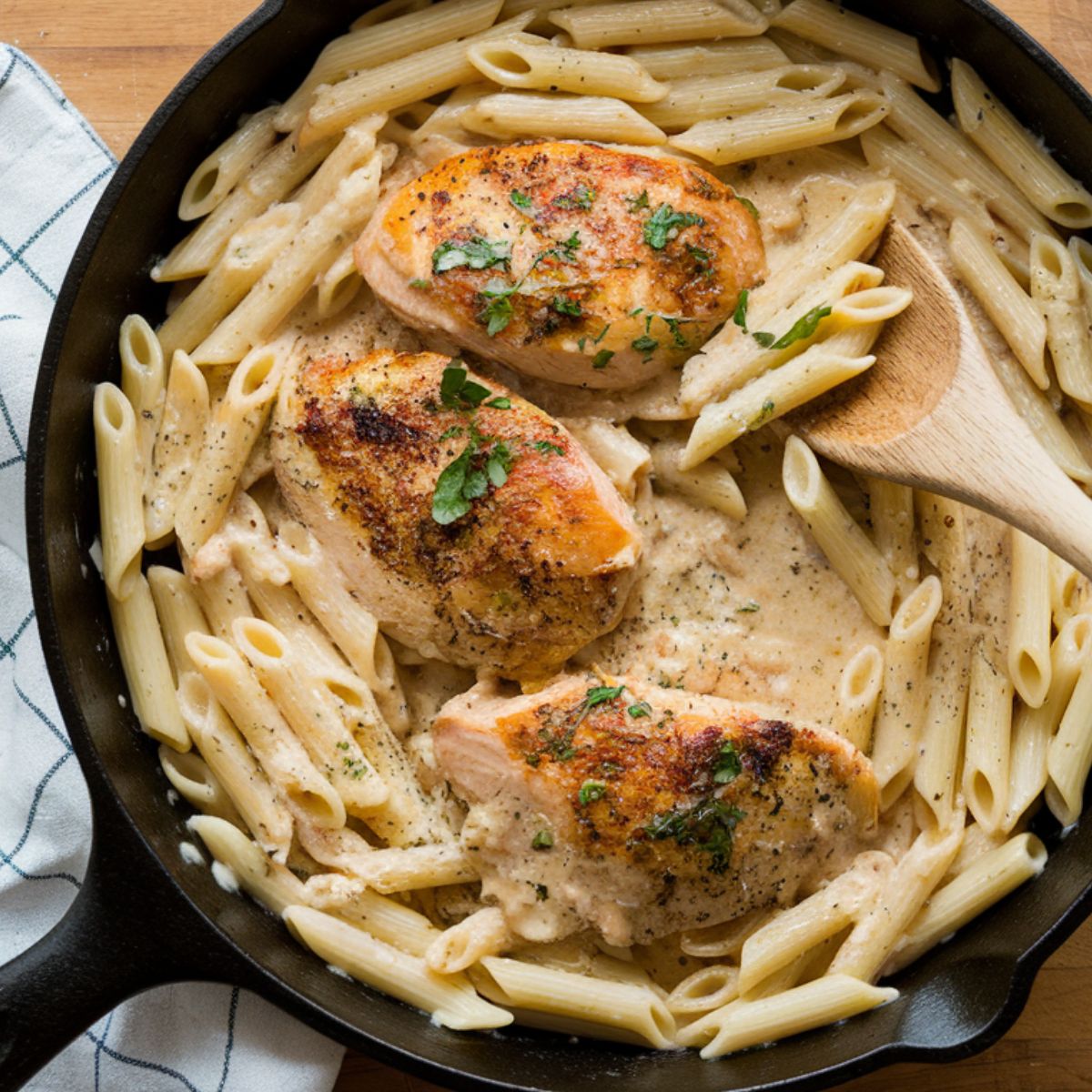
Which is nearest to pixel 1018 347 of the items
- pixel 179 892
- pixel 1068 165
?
pixel 1068 165

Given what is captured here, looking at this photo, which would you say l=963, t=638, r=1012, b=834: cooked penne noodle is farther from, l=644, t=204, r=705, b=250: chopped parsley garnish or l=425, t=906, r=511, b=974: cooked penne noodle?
l=644, t=204, r=705, b=250: chopped parsley garnish

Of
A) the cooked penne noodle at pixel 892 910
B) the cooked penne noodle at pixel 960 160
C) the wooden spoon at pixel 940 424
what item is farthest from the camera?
the cooked penne noodle at pixel 960 160

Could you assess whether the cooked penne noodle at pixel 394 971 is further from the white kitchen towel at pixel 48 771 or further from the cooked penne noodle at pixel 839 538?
the cooked penne noodle at pixel 839 538

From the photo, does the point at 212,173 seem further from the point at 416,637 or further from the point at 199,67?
the point at 416,637

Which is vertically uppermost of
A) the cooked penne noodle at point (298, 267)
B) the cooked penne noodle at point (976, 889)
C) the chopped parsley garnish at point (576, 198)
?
the cooked penne noodle at point (298, 267)

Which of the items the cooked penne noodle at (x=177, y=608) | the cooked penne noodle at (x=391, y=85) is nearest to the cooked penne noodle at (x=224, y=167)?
the cooked penne noodle at (x=391, y=85)

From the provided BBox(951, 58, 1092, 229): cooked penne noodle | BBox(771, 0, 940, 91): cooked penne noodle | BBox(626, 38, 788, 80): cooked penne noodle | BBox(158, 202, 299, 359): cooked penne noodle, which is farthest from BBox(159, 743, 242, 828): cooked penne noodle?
BBox(951, 58, 1092, 229): cooked penne noodle

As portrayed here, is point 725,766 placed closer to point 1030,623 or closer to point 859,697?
point 859,697
